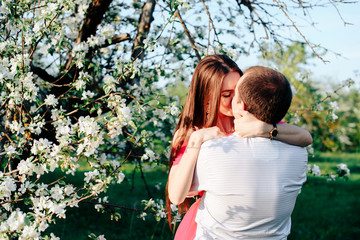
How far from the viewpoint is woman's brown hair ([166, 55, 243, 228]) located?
184 cm

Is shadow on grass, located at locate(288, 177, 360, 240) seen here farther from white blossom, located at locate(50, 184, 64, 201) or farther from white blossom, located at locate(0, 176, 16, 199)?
white blossom, located at locate(0, 176, 16, 199)

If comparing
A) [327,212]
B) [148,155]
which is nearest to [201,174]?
[148,155]

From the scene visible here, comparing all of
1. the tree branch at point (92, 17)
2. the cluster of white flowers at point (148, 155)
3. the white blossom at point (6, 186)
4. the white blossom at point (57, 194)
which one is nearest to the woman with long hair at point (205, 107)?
the cluster of white flowers at point (148, 155)

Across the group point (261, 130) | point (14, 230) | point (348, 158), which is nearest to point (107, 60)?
point (14, 230)

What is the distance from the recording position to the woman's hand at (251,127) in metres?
1.43

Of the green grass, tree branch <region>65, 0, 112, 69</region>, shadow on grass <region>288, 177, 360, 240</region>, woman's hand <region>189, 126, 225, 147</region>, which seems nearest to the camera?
woman's hand <region>189, 126, 225, 147</region>

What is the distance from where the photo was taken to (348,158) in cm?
1172

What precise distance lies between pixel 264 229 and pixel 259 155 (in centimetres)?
32

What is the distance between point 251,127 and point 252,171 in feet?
0.55

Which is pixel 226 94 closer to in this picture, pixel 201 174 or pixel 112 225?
pixel 201 174

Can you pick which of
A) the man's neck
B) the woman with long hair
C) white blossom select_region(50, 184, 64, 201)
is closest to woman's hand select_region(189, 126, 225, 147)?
the woman with long hair

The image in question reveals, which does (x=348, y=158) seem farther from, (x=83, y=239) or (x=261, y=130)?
(x=261, y=130)

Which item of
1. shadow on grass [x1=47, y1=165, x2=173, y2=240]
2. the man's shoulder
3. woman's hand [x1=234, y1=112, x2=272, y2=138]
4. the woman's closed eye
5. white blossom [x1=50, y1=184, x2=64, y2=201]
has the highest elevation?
the woman's closed eye

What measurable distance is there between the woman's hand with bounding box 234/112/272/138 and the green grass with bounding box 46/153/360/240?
1.97 metres
